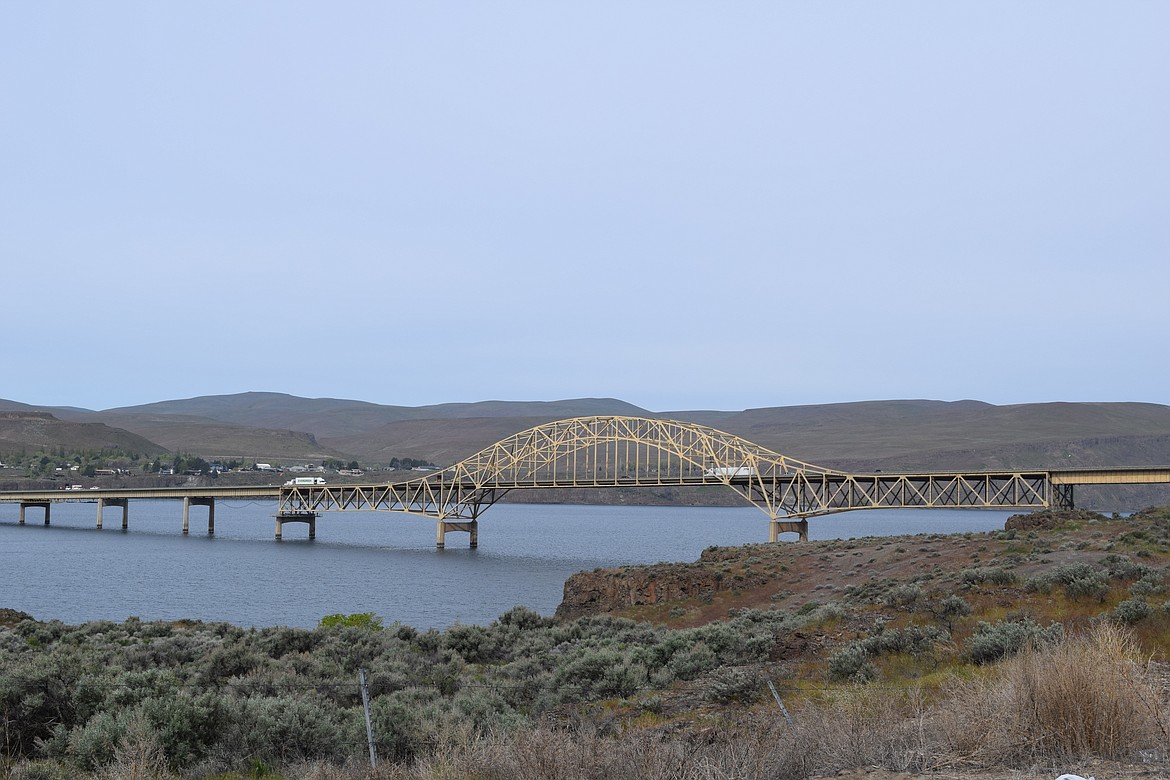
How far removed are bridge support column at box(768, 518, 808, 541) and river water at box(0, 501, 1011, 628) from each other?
7.47 metres

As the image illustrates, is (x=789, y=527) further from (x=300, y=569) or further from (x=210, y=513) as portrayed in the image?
(x=210, y=513)

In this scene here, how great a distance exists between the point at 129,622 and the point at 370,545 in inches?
2856

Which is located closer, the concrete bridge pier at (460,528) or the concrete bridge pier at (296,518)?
the concrete bridge pier at (460,528)

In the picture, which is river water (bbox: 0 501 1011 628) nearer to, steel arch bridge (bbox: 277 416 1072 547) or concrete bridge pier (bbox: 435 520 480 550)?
concrete bridge pier (bbox: 435 520 480 550)

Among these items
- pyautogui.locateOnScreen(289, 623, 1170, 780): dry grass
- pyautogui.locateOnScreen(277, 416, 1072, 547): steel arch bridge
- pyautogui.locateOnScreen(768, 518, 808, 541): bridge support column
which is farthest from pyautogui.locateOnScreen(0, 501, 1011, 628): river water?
pyautogui.locateOnScreen(289, 623, 1170, 780): dry grass

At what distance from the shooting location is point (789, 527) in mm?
84500

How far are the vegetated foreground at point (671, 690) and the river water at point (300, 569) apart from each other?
47.6ft

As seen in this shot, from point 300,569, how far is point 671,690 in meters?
59.4

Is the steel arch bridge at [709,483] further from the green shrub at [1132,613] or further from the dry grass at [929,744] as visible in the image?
the dry grass at [929,744]

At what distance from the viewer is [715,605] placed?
34625mm

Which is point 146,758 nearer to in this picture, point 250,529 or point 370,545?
point 370,545

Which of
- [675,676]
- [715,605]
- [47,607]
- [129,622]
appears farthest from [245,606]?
[675,676]

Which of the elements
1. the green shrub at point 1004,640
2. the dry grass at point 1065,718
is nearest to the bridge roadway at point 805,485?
the green shrub at point 1004,640

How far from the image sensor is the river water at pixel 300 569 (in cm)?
4603
